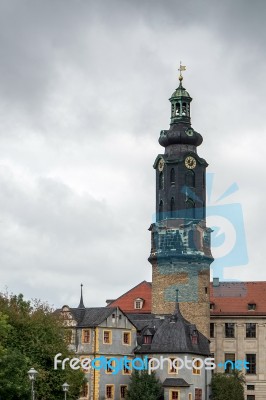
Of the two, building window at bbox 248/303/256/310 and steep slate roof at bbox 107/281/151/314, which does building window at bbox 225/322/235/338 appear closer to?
building window at bbox 248/303/256/310

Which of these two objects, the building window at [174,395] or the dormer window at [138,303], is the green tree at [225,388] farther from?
the dormer window at [138,303]

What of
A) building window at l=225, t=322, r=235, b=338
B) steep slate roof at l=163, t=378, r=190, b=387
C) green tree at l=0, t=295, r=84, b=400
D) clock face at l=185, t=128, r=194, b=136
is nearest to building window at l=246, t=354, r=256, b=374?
building window at l=225, t=322, r=235, b=338

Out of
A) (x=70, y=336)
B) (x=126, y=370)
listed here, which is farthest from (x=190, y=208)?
(x=70, y=336)

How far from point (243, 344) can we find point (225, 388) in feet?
45.4

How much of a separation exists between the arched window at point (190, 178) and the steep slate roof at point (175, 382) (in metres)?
22.9

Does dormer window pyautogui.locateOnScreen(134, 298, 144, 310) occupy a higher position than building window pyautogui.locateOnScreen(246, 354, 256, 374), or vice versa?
dormer window pyautogui.locateOnScreen(134, 298, 144, 310)

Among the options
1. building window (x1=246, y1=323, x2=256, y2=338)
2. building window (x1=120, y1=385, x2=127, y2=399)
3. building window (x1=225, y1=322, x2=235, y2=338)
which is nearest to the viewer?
building window (x1=120, y1=385, x2=127, y2=399)

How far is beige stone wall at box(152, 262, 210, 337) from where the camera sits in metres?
92.9

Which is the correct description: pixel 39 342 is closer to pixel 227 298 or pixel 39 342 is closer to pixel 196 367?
pixel 196 367

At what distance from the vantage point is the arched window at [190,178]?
9738 cm

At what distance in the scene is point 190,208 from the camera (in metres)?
96.2

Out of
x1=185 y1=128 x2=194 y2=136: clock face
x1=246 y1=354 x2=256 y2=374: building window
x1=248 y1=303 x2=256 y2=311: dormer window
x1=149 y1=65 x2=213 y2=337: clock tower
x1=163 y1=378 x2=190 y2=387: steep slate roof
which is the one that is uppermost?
x1=185 y1=128 x2=194 y2=136: clock face

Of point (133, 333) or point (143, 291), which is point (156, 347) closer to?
point (133, 333)

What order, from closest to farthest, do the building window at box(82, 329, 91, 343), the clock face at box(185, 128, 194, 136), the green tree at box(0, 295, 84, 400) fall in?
the green tree at box(0, 295, 84, 400) < the building window at box(82, 329, 91, 343) < the clock face at box(185, 128, 194, 136)
